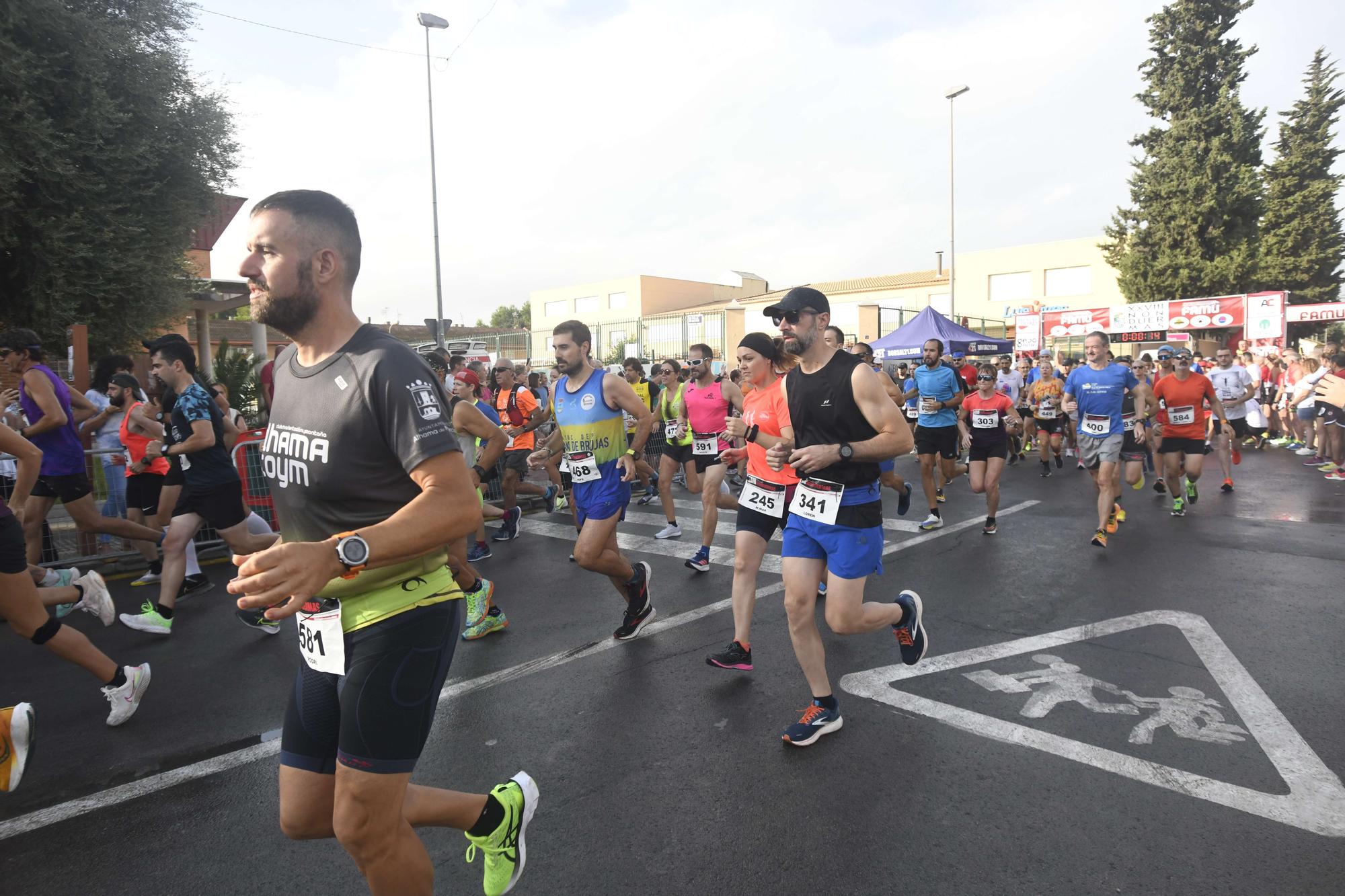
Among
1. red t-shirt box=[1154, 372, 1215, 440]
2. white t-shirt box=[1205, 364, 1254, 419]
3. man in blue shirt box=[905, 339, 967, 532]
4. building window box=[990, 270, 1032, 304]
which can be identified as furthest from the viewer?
building window box=[990, 270, 1032, 304]

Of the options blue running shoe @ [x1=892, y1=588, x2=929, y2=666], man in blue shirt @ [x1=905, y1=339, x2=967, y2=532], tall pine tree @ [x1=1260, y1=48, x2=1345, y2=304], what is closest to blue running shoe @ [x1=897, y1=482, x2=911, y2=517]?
man in blue shirt @ [x1=905, y1=339, x2=967, y2=532]

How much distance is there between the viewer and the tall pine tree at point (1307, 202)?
127 feet

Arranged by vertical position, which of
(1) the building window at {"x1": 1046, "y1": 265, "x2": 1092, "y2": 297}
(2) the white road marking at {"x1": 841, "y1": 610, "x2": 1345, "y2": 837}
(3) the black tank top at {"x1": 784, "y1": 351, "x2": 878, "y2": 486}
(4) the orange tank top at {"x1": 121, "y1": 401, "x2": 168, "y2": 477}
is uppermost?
(1) the building window at {"x1": 1046, "y1": 265, "x2": 1092, "y2": 297}

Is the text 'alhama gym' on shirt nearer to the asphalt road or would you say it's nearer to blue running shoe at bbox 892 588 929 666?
the asphalt road

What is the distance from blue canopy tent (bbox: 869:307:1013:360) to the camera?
19828 millimetres

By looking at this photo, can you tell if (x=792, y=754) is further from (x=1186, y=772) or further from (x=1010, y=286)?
(x=1010, y=286)

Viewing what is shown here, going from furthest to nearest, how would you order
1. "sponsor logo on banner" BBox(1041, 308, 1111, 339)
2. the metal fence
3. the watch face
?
1. the metal fence
2. "sponsor logo on banner" BBox(1041, 308, 1111, 339)
3. the watch face

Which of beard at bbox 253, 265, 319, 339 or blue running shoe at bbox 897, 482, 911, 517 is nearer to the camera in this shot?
beard at bbox 253, 265, 319, 339

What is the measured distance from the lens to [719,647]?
494cm

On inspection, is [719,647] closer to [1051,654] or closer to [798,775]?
[798,775]

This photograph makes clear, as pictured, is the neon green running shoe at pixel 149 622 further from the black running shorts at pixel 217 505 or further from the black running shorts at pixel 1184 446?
the black running shorts at pixel 1184 446

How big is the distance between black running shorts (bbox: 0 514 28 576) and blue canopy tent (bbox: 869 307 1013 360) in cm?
1815

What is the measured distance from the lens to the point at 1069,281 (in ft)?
153

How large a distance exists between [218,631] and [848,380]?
4711mm
